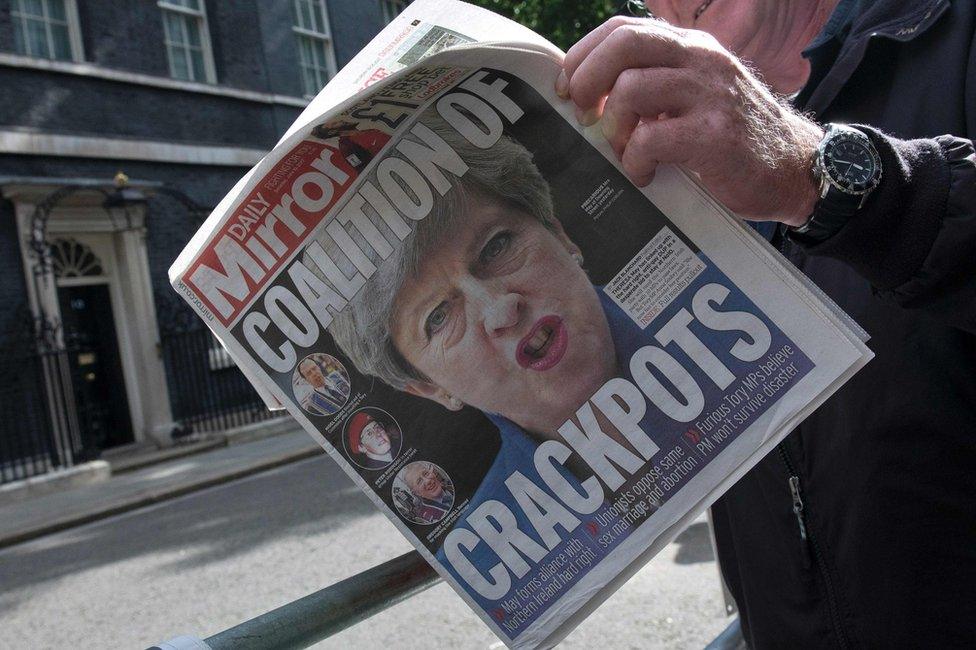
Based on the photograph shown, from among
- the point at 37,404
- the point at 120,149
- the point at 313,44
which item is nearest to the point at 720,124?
the point at 37,404

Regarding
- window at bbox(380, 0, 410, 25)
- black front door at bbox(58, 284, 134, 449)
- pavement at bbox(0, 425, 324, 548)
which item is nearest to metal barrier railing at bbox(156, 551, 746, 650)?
pavement at bbox(0, 425, 324, 548)

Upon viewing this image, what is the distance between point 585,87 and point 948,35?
51 cm

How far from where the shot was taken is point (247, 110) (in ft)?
43.0

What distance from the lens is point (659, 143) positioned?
2.53ft

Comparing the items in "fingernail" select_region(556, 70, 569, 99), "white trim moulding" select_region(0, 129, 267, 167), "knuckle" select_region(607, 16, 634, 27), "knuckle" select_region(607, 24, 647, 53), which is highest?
"white trim moulding" select_region(0, 129, 267, 167)

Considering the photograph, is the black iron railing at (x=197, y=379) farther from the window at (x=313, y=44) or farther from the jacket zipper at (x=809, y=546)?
the jacket zipper at (x=809, y=546)

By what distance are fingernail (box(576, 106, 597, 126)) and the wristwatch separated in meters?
0.22

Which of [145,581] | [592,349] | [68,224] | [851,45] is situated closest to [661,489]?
[592,349]

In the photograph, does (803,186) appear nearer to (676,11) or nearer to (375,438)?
(375,438)

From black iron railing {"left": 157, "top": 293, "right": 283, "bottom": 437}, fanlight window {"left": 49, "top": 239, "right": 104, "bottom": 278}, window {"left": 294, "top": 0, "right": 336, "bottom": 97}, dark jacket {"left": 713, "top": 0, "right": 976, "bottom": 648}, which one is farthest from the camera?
window {"left": 294, "top": 0, "right": 336, "bottom": 97}

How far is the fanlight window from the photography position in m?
10.7

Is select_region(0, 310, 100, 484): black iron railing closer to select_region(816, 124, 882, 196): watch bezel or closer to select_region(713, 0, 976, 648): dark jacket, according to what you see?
select_region(713, 0, 976, 648): dark jacket

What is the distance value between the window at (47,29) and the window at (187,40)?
4.67 ft

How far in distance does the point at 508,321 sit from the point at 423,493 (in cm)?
21
